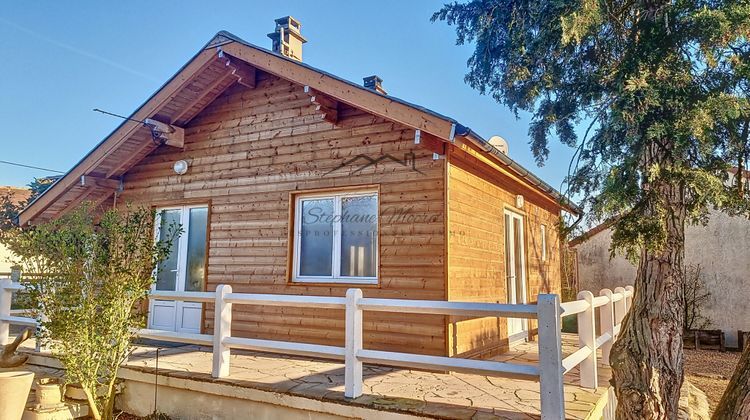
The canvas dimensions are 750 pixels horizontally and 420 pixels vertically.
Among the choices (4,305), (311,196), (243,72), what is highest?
(243,72)

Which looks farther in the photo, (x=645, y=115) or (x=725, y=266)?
(x=725, y=266)

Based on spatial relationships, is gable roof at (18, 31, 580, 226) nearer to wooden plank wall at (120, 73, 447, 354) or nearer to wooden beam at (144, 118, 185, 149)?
wooden beam at (144, 118, 185, 149)

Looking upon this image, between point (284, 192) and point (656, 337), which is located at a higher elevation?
point (284, 192)

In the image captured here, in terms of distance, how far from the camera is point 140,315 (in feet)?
15.6

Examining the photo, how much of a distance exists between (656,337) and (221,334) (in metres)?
4.62

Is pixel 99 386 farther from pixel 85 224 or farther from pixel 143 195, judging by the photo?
pixel 143 195

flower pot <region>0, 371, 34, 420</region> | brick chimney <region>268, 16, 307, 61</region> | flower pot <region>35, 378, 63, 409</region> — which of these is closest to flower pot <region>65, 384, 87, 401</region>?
flower pot <region>35, 378, 63, 409</region>

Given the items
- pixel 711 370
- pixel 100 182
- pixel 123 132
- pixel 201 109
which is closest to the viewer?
pixel 123 132

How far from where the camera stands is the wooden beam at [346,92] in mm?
5096

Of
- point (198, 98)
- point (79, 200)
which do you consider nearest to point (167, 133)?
point (198, 98)

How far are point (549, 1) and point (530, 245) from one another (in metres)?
4.77

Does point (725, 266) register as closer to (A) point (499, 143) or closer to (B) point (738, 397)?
(A) point (499, 143)

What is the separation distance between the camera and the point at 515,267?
7.94 meters

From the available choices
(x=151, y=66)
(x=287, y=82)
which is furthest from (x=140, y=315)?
(x=151, y=66)
